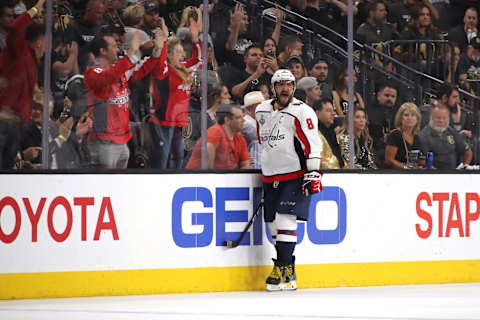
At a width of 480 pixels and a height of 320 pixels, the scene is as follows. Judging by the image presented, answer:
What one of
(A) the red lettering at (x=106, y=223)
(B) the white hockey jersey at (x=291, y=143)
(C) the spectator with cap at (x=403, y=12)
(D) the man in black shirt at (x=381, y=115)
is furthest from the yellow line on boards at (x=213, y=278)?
(C) the spectator with cap at (x=403, y=12)

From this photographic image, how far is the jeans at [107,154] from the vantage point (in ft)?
22.1

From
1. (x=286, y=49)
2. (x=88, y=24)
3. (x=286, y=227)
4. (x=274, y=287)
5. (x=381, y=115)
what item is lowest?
(x=274, y=287)

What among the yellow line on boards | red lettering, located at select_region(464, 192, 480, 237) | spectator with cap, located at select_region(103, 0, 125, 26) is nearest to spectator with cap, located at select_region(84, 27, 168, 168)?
spectator with cap, located at select_region(103, 0, 125, 26)

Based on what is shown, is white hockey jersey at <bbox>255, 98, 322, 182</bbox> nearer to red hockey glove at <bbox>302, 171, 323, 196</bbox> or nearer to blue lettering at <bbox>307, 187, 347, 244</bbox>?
red hockey glove at <bbox>302, 171, 323, 196</bbox>

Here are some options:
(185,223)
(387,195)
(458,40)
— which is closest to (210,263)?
(185,223)

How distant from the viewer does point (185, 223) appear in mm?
6594

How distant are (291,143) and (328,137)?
0.81m

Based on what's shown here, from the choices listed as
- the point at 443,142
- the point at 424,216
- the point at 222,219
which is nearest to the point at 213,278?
the point at 222,219

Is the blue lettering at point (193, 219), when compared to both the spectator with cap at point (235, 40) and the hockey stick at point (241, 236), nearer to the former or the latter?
Result: the hockey stick at point (241, 236)

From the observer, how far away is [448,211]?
739 centimetres

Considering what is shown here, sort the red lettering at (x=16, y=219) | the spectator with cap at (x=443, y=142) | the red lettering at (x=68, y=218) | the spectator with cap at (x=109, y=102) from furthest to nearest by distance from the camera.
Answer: the spectator with cap at (x=443, y=142) → the spectator with cap at (x=109, y=102) → the red lettering at (x=68, y=218) → the red lettering at (x=16, y=219)

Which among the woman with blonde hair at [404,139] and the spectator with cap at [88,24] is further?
the woman with blonde hair at [404,139]

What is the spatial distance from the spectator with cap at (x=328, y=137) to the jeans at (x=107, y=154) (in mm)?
1621

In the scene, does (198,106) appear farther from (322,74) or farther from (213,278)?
(213,278)
